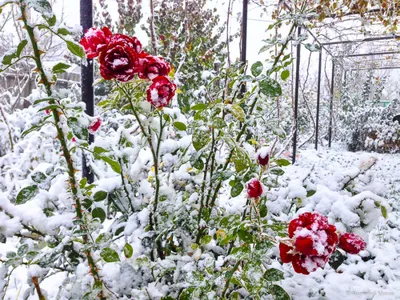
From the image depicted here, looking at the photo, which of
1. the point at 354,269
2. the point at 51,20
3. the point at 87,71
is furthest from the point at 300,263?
the point at 354,269

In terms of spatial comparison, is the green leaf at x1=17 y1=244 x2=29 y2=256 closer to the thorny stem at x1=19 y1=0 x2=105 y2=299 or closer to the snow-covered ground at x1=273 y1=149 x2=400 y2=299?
the thorny stem at x1=19 y1=0 x2=105 y2=299

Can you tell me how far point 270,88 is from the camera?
0.99 metres

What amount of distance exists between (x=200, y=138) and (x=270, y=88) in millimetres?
264

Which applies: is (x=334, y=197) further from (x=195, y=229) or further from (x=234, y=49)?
(x=234, y=49)

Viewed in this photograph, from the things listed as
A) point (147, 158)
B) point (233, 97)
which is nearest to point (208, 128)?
point (233, 97)

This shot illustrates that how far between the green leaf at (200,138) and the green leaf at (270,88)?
0.22 meters

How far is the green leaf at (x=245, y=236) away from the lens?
0.77m

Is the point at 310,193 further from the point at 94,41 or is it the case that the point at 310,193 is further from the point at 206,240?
the point at 94,41

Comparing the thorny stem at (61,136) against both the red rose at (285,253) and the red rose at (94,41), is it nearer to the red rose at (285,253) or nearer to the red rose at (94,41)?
the red rose at (94,41)

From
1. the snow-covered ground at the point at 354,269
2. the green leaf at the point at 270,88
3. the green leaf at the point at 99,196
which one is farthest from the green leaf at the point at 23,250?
the snow-covered ground at the point at 354,269

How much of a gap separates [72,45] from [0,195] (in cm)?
45

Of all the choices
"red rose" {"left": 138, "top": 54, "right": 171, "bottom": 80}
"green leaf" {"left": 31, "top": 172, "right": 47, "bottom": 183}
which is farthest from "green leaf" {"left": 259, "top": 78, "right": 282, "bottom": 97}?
"green leaf" {"left": 31, "top": 172, "right": 47, "bottom": 183}

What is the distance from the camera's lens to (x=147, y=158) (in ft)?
4.21

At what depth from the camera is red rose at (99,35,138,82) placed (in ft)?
2.72
